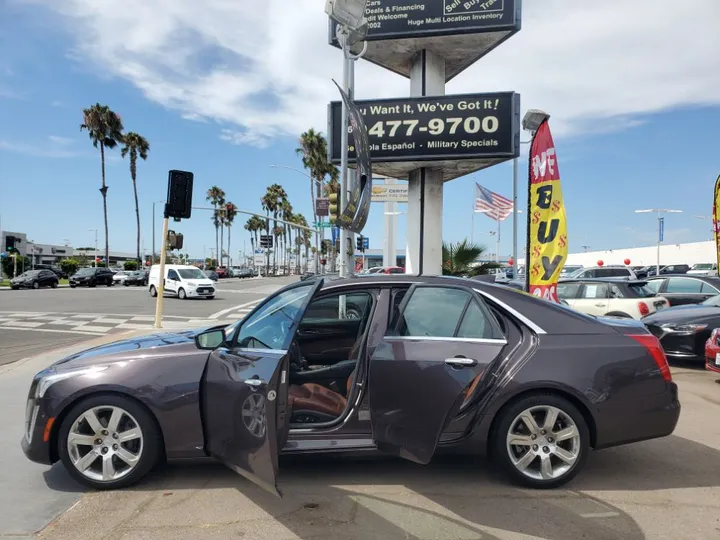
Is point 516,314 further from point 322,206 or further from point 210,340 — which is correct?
point 322,206

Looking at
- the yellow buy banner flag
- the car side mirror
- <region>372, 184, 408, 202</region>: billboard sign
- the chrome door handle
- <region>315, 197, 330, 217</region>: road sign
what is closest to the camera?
the chrome door handle

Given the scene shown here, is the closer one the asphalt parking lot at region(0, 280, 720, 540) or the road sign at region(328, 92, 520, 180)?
the asphalt parking lot at region(0, 280, 720, 540)

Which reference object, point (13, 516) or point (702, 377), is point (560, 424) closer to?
point (13, 516)

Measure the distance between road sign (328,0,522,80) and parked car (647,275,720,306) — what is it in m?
7.09

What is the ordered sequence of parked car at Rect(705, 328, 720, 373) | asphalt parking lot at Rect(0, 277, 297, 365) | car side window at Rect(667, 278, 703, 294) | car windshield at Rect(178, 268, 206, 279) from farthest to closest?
car windshield at Rect(178, 268, 206, 279) → car side window at Rect(667, 278, 703, 294) → asphalt parking lot at Rect(0, 277, 297, 365) → parked car at Rect(705, 328, 720, 373)

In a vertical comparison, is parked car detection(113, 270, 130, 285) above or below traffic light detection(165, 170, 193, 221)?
below

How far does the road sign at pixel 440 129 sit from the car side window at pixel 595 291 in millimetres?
3650

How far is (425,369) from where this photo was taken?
11.9ft

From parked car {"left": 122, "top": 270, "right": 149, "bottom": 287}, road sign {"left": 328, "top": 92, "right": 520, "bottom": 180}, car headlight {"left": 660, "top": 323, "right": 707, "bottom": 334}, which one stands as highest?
road sign {"left": 328, "top": 92, "right": 520, "bottom": 180}

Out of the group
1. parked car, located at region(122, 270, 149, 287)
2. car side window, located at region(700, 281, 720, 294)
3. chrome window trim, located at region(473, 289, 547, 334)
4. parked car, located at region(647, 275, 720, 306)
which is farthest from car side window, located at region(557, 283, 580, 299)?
parked car, located at region(122, 270, 149, 287)

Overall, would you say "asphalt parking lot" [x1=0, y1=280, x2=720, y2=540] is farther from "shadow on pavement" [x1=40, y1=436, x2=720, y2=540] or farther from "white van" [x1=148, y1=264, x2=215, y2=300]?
"white van" [x1=148, y1=264, x2=215, y2=300]

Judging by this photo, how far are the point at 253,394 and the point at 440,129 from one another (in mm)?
11023

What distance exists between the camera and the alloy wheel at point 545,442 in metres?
3.83

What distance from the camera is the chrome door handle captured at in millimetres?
3678
